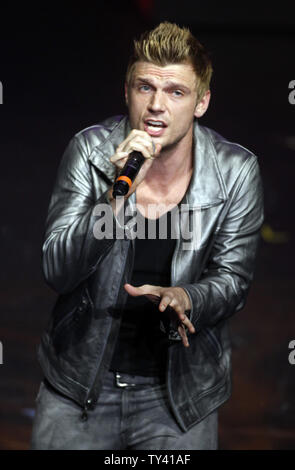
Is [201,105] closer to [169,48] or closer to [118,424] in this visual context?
[169,48]

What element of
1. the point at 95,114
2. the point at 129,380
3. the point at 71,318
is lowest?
the point at 129,380

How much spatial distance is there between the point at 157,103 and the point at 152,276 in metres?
0.42

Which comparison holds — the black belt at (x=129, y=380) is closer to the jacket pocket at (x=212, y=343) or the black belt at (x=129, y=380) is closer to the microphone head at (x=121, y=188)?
the jacket pocket at (x=212, y=343)

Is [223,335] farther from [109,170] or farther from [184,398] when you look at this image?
[109,170]

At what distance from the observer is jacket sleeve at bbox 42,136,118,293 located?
1594mm

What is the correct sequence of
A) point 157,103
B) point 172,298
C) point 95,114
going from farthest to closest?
point 95,114
point 157,103
point 172,298

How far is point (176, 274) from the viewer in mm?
1736

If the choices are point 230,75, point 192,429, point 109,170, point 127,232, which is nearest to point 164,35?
point 109,170

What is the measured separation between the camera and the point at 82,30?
3.21 meters

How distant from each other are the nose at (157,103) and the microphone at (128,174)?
20cm

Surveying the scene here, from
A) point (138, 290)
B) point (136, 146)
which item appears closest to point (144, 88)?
point (136, 146)

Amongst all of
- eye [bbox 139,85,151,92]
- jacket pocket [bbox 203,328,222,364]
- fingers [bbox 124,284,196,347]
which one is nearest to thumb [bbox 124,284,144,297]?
fingers [bbox 124,284,196,347]

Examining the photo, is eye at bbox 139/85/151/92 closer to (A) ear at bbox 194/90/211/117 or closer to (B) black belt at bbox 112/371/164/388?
(A) ear at bbox 194/90/211/117

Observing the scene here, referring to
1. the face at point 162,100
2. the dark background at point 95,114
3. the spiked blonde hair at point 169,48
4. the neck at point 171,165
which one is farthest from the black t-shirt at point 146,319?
the dark background at point 95,114
